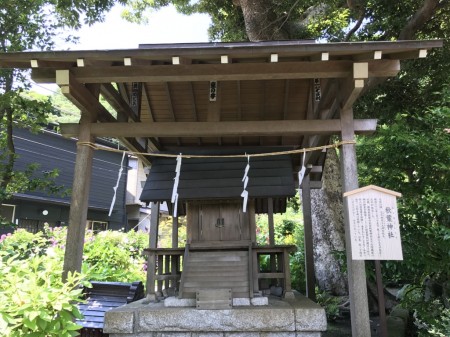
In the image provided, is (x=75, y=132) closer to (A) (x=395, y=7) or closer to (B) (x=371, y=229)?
(B) (x=371, y=229)

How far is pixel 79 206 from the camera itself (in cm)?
482

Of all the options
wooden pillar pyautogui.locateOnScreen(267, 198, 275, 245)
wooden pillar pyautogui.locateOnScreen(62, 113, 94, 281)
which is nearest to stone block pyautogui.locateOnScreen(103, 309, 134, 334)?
wooden pillar pyautogui.locateOnScreen(62, 113, 94, 281)

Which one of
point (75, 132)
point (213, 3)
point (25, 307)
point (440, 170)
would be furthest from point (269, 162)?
point (213, 3)

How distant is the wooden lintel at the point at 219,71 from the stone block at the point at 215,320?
10.5 ft

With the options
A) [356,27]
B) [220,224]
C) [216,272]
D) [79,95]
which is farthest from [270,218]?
[356,27]

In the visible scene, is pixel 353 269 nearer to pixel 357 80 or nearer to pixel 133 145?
pixel 357 80

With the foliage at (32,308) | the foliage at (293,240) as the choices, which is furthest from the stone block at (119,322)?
the foliage at (293,240)

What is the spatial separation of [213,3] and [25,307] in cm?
1194

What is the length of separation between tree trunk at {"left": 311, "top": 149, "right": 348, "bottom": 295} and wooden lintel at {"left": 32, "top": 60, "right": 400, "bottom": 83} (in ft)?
18.0

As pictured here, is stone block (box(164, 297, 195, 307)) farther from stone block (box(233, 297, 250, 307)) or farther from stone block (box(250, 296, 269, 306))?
stone block (box(250, 296, 269, 306))

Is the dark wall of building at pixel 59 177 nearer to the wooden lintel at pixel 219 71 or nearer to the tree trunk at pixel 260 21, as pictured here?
the tree trunk at pixel 260 21

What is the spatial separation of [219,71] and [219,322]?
3.42 meters

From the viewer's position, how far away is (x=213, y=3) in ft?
41.7

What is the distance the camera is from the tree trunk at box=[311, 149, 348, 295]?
29.6 ft
